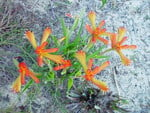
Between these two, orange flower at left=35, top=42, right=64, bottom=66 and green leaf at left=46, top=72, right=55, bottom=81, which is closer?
orange flower at left=35, top=42, right=64, bottom=66

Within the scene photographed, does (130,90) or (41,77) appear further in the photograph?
(130,90)

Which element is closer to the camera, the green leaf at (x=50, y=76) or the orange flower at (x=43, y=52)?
the orange flower at (x=43, y=52)

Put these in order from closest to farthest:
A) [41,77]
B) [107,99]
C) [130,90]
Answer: [41,77] → [107,99] → [130,90]

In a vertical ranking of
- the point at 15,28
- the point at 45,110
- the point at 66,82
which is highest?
the point at 15,28

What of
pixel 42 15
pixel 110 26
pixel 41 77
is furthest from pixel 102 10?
pixel 41 77

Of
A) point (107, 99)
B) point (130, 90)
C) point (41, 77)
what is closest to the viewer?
point (41, 77)

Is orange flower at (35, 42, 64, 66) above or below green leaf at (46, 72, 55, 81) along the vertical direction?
above

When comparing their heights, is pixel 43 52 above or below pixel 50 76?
above

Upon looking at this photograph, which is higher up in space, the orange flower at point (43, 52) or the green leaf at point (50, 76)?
the orange flower at point (43, 52)

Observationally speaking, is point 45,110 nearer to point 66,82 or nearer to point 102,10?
point 66,82

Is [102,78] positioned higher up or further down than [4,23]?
further down

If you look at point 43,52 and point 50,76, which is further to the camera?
point 50,76
